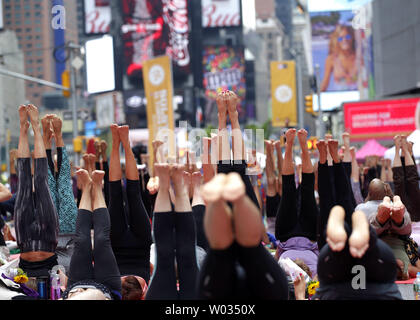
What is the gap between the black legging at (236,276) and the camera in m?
3.34

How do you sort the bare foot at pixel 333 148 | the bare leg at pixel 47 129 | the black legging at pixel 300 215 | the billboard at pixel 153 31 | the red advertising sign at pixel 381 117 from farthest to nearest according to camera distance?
1. the billboard at pixel 153 31
2. the red advertising sign at pixel 381 117
3. the bare leg at pixel 47 129
4. the black legging at pixel 300 215
5. the bare foot at pixel 333 148

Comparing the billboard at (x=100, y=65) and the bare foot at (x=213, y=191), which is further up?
the billboard at (x=100, y=65)

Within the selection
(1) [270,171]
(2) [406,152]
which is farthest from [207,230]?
(1) [270,171]

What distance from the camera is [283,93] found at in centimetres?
3659

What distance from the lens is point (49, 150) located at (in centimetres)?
671

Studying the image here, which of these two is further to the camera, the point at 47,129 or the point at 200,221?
the point at 47,129

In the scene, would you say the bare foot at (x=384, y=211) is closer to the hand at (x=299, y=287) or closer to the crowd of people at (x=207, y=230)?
the crowd of people at (x=207, y=230)

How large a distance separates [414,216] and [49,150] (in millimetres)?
4507

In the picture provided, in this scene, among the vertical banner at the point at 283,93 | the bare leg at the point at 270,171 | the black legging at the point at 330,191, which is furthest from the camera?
the vertical banner at the point at 283,93

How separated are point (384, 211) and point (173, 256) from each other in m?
2.30

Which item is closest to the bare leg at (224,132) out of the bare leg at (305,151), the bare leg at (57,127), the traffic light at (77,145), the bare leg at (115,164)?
the bare leg at (115,164)

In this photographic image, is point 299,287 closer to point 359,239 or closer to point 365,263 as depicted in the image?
point 365,263

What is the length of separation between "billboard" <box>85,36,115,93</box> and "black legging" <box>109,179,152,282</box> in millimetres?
→ 7031

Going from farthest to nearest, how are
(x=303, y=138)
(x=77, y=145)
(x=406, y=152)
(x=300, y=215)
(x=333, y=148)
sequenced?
(x=77, y=145), (x=406, y=152), (x=300, y=215), (x=303, y=138), (x=333, y=148)
